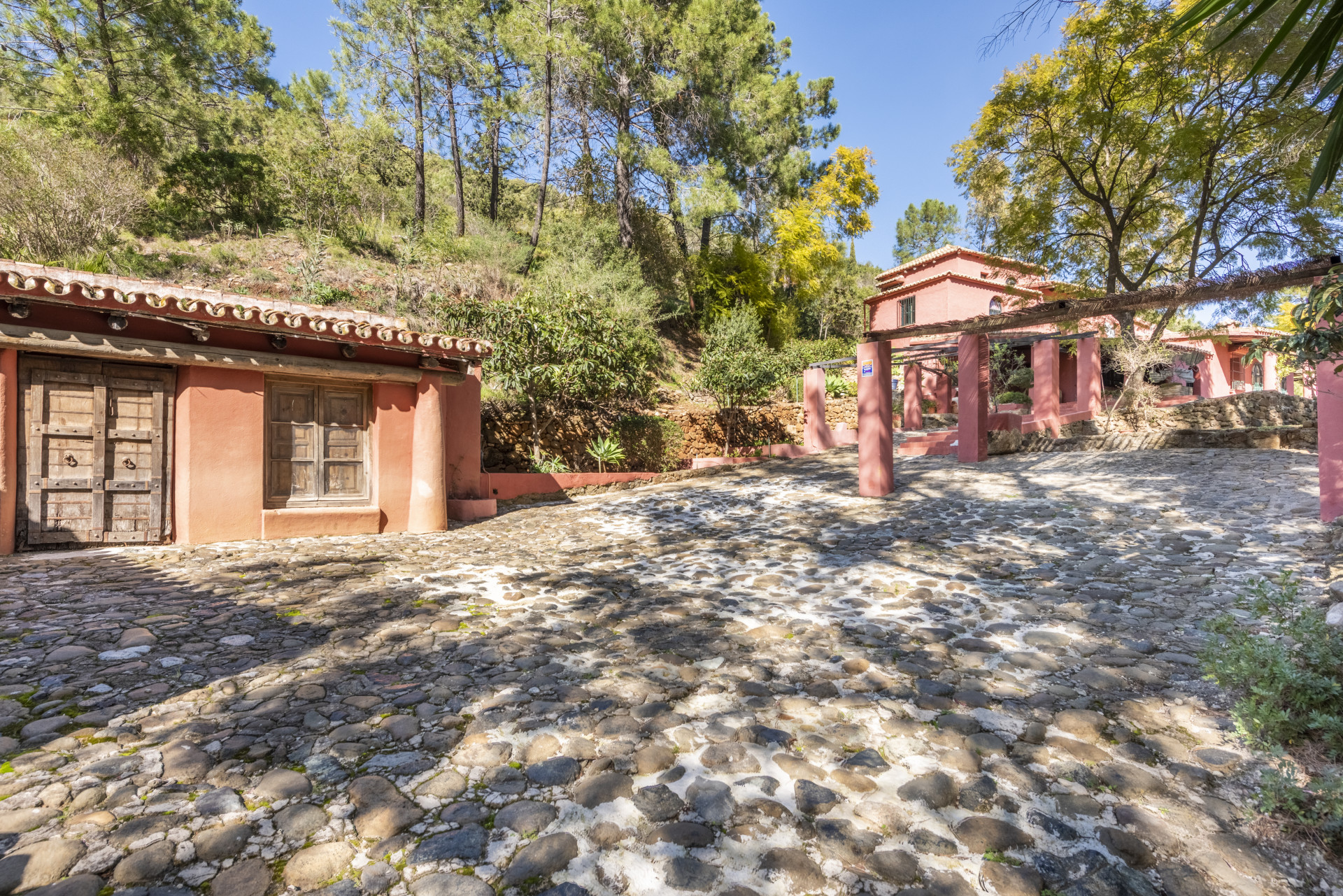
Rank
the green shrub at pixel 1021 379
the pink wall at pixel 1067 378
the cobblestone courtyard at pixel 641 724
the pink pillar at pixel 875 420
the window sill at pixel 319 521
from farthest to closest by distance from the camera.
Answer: the pink wall at pixel 1067 378, the green shrub at pixel 1021 379, the pink pillar at pixel 875 420, the window sill at pixel 319 521, the cobblestone courtyard at pixel 641 724

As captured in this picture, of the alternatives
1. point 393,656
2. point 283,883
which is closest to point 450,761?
point 283,883

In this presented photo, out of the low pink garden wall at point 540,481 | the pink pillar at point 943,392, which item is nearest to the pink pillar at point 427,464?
the low pink garden wall at point 540,481

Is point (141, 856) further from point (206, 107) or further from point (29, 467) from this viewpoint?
point (206, 107)

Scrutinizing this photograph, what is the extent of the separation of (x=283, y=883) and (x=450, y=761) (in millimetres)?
747

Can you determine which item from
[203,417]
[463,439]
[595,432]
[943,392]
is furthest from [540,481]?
[943,392]

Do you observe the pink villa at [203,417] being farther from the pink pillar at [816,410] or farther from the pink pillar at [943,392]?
the pink pillar at [943,392]

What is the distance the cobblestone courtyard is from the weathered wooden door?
0.59m

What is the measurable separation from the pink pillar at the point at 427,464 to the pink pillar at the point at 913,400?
1472 cm

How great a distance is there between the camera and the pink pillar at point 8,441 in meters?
5.80

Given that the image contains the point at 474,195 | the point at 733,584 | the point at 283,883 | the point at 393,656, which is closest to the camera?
the point at 283,883

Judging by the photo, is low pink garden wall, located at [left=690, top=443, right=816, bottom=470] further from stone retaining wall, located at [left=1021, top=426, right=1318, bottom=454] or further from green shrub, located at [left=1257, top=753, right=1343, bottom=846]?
green shrub, located at [left=1257, top=753, right=1343, bottom=846]

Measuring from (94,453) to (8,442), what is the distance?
64 cm

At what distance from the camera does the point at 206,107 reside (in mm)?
20141

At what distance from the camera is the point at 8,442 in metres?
5.84
